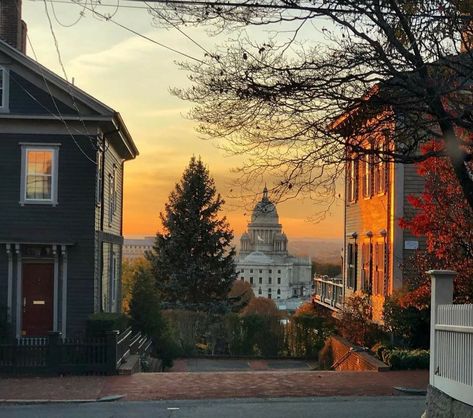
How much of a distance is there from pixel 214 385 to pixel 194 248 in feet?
110

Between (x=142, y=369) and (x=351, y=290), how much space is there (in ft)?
37.8

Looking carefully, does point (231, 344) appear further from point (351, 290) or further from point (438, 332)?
point (438, 332)

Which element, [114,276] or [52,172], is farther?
[114,276]

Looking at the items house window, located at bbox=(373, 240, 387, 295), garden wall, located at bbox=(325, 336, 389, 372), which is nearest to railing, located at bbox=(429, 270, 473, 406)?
garden wall, located at bbox=(325, 336, 389, 372)

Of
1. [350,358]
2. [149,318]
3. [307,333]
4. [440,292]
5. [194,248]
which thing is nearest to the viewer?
[440,292]

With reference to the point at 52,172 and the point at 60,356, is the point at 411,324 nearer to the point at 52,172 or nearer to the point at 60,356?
the point at 60,356

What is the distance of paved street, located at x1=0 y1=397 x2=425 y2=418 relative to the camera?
41.5ft

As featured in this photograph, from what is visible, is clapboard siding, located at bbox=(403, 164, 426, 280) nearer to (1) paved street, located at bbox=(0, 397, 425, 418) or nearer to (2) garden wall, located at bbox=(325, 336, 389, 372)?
(2) garden wall, located at bbox=(325, 336, 389, 372)

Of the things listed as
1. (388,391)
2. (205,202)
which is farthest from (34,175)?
(205,202)

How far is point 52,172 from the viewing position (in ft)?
76.6

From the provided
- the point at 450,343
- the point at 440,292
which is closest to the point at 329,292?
the point at 440,292

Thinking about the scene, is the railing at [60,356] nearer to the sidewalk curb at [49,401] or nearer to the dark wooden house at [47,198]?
the sidewalk curb at [49,401]

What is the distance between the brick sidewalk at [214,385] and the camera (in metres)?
15.1

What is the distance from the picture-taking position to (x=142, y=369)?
2236 cm
